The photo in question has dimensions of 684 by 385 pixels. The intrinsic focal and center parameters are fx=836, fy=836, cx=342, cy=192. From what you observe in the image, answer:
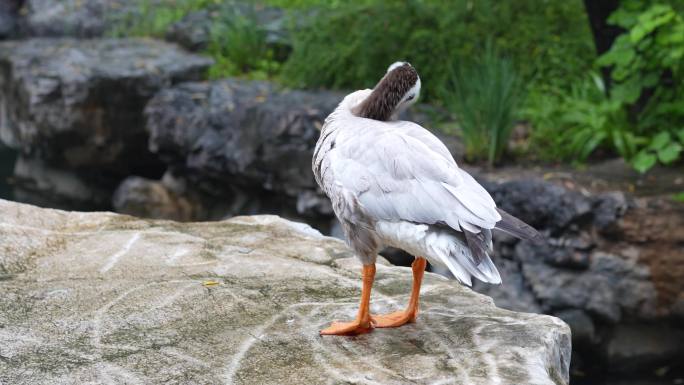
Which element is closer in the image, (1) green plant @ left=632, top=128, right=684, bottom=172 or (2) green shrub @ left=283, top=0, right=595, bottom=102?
(1) green plant @ left=632, top=128, right=684, bottom=172

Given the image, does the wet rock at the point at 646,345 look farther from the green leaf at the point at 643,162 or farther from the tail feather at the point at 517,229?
the tail feather at the point at 517,229

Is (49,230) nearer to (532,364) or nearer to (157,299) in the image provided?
(157,299)

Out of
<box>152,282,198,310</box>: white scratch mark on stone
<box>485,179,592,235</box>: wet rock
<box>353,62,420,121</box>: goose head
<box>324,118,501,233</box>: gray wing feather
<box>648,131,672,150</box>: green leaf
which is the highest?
<box>353,62,420,121</box>: goose head

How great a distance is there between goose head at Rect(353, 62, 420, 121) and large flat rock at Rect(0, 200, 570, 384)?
759 mm

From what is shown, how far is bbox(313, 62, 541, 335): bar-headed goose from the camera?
8.81 feet

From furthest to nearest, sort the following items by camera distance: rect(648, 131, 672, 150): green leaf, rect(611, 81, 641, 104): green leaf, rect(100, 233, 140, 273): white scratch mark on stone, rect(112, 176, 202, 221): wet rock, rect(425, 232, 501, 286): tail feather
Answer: rect(112, 176, 202, 221): wet rock
rect(611, 81, 641, 104): green leaf
rect(648, 131, 672, 150): green leaf
rect(100, 233, 140, 273): white scratch mark on stone
rect(425, 232, 501, 286): tail feather

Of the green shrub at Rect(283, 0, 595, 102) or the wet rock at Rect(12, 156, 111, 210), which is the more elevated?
the green shrub at Rect(283, 0, 595, 102)

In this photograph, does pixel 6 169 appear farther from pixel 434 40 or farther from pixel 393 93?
pixel 393 93

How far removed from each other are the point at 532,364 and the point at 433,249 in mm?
509

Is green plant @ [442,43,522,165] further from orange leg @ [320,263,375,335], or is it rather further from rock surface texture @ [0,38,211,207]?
orange leg @ [320,263,375,335]

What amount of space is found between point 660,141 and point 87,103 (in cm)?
540

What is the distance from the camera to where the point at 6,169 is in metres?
9.91

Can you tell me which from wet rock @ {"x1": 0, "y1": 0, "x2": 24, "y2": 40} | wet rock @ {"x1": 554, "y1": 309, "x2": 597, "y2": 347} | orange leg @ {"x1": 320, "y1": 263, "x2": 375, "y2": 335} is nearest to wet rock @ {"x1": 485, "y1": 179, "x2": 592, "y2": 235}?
wet rock @ {"x1": 554, "y1": 309, "x2": 597, "y2": 347}

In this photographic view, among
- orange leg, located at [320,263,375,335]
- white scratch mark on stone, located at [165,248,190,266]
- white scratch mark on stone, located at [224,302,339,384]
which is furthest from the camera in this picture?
white scratch mark on stone, located at [165,248,190,266]
